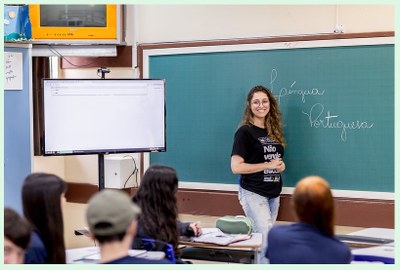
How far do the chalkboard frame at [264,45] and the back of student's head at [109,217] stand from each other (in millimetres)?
2589

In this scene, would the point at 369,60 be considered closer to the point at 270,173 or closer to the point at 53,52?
the point at 270,173

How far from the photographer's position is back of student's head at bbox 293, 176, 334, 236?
235 cm

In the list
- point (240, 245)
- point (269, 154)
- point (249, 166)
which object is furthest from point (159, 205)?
point (269, 154)

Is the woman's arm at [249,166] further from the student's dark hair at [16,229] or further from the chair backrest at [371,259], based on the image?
the student's dark hair at [16,229]

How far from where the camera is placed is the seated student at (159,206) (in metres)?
2.86

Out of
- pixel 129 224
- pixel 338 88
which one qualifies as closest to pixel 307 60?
pixel 338 88

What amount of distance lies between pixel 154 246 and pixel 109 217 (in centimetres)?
81

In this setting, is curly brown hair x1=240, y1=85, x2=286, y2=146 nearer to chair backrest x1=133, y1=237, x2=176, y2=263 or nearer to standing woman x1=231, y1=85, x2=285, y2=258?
standing woman x1=231, y1=85, x2=285, y2=258

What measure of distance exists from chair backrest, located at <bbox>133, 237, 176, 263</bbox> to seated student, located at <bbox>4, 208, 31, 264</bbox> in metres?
0.58

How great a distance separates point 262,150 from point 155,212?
152 cm

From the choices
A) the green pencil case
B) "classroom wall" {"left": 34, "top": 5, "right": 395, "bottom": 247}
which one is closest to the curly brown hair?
"classroom wall" {"left": 34, "top": 5, "right": 395, "bottom": 247}

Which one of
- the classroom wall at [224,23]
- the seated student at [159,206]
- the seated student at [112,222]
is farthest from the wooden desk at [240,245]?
the classroom wall at [224,23]

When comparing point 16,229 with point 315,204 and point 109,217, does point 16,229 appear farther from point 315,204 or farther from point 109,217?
point 315,204

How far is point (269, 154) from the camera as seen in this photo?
4270mm
